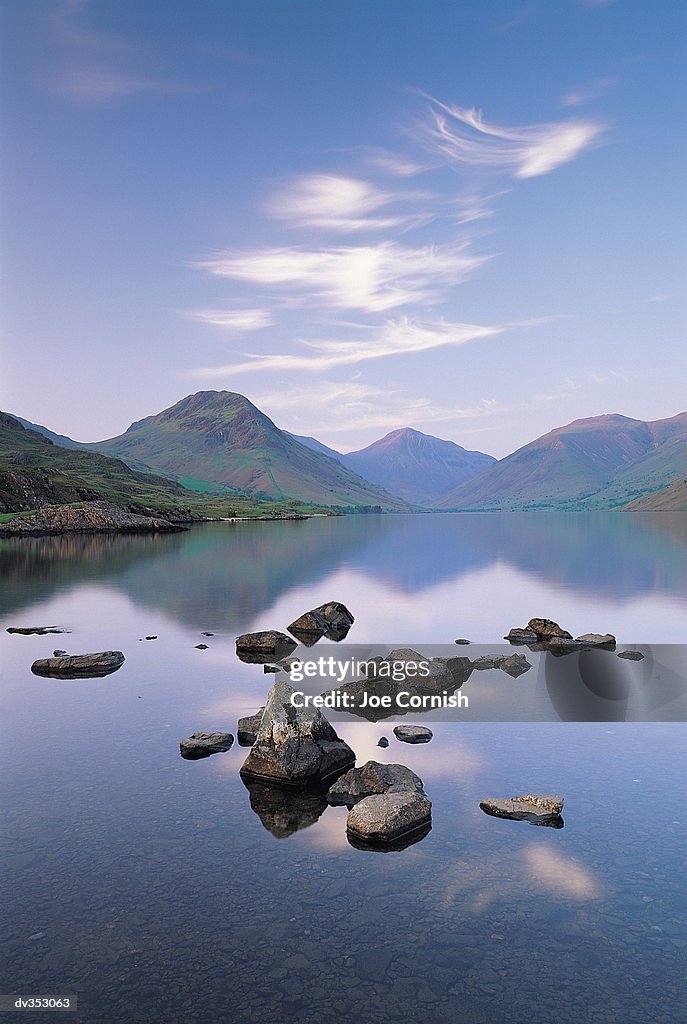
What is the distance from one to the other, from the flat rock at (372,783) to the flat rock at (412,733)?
4.97m

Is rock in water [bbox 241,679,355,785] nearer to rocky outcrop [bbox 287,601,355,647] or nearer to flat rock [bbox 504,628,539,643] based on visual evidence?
rocky outcrop [bbox 287,601,355,647]

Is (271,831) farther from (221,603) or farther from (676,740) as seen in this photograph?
(221,603)

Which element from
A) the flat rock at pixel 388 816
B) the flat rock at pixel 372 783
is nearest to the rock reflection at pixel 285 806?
the flat rock at pixel 372 783

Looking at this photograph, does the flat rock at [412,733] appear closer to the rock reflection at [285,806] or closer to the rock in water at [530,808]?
the rock reflection at [285,806]

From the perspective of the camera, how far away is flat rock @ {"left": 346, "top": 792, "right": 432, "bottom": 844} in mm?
18656

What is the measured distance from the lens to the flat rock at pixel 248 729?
88.5ft

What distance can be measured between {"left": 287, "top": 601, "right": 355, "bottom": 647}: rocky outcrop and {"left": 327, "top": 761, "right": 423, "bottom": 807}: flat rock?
26850 mm

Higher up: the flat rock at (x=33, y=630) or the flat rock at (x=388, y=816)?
the flat rock at (x=388, y=816)

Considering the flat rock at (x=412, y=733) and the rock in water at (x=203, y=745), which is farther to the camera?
the flat rock at (x=412, y=733)

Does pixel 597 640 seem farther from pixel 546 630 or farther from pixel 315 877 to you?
pixel 315 877

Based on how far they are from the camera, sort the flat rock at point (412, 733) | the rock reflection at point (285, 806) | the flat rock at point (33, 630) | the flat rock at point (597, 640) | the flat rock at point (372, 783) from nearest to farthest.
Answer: the rock reflection at point (285, 806) → the flat rock at point (372, 783) → the flat rock at point (412, 733) → the flat rock at point (597, 640) → the flat rock at point (33, 630)

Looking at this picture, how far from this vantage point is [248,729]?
27.6 metres

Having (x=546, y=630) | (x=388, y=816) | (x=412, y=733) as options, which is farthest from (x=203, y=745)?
(x=546, y=630)

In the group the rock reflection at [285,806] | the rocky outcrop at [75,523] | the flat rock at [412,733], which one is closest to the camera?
the rock reflection at [285,806]
